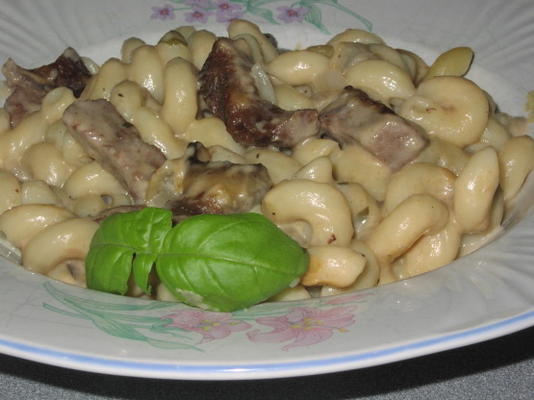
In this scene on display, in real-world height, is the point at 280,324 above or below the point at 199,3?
below

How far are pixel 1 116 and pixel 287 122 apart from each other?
2.54ft

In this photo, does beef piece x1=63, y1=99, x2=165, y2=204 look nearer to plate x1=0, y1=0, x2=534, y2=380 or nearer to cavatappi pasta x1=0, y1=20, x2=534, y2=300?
cavatappi pasta x1=0, y1=20, x2=534, y2=300

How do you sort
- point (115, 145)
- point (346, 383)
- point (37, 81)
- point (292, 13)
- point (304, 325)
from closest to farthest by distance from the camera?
point (304, 325) < point (346, 383) < point (115, 145) < point (37, 81) < point (292, 13)

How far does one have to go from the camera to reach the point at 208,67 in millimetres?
1966

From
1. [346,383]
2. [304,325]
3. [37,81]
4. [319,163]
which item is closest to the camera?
[304,325]

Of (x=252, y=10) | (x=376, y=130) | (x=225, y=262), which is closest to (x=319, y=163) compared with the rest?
(x=376, y=130)

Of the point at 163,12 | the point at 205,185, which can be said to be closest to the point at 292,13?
the point at 163,12

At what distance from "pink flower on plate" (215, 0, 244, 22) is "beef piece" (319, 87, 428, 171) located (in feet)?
2.75

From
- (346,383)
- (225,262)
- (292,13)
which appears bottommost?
(346,383)

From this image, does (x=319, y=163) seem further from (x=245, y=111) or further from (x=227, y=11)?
(x=227, y=11)

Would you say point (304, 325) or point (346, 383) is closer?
point (304, 325)

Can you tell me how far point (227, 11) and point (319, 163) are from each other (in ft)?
3.40

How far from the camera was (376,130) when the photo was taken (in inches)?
69.0

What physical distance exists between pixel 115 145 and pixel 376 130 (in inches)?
22.6
